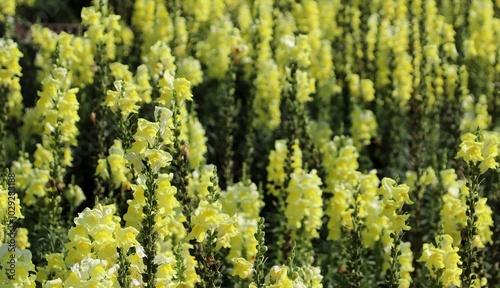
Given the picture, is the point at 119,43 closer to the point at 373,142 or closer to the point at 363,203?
the point at 373,142

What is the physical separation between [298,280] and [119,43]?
5.43 meters

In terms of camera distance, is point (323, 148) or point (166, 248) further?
point (323, 148)

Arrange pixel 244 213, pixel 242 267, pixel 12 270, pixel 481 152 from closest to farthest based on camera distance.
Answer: pixel 12 270, pixel 242 267, pixel 481 152, pixel 244 213

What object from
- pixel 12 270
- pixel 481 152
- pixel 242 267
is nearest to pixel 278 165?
pixel 481 152

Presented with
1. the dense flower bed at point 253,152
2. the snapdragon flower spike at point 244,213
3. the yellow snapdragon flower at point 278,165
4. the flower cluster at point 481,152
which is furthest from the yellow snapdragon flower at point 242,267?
the yellow snapdragon flower at point 278,165

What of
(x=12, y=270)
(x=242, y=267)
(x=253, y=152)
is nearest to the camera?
(x=12, y=270)

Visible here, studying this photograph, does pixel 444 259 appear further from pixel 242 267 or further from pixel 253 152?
pixel 253 152

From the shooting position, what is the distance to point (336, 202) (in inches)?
232

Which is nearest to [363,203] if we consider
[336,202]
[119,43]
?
[336,202]

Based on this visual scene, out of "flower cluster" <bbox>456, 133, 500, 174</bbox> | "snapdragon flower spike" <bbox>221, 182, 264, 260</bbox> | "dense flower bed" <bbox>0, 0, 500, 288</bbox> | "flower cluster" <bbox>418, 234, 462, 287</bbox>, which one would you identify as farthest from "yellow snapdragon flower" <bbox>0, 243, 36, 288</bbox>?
"flower cluster" <bbox>456, 133, 500, 174</bbox>

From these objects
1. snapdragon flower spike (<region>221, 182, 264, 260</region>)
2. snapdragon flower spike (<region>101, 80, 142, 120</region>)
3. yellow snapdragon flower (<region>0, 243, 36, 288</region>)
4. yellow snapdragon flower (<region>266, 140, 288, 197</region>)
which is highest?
yellow snapdragon flower (<region>266, 140, 288, 197</region>)

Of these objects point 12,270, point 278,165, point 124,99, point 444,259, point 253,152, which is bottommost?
point 12,270

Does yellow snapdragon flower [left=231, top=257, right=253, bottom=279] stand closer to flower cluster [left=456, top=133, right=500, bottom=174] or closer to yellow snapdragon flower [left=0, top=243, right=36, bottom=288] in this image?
yellow snapdragon flower [left=0, top=243, right=36, bottom=288]

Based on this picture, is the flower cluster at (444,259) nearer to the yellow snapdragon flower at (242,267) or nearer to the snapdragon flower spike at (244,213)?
the yellow snapdragon flower at (242,267)
